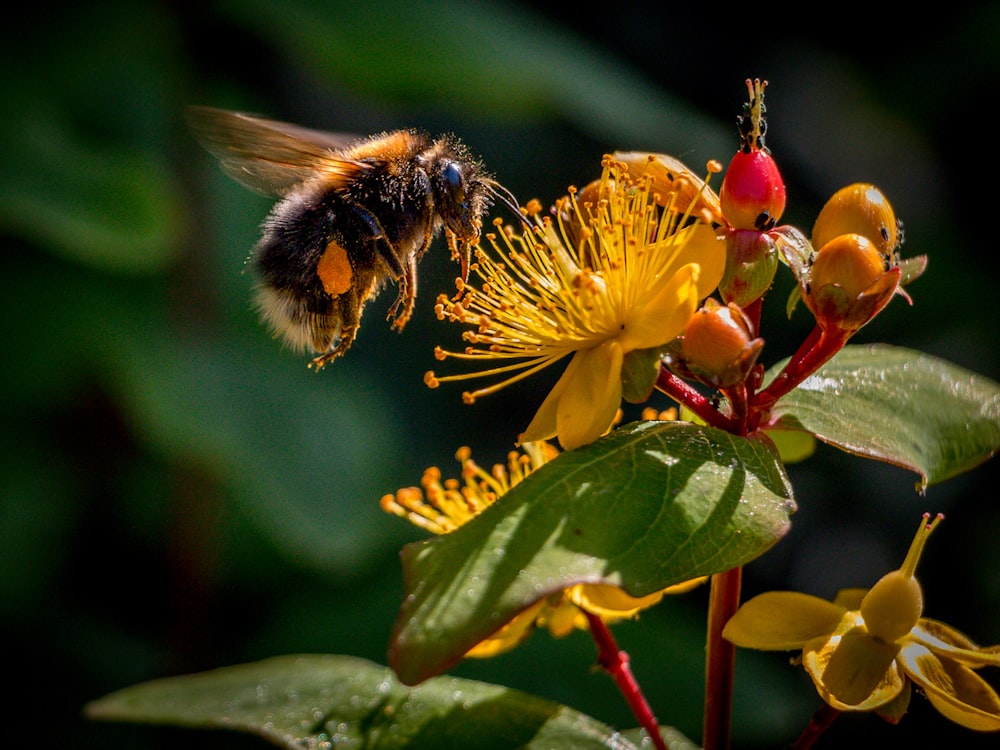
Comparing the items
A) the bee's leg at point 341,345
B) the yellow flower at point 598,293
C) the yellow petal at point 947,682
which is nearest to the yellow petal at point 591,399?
the yellow flower at point 598,293

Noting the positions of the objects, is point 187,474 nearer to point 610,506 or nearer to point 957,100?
point 610,506

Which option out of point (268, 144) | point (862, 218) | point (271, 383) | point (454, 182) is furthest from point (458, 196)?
point (271, 383)

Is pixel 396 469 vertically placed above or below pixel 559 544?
below

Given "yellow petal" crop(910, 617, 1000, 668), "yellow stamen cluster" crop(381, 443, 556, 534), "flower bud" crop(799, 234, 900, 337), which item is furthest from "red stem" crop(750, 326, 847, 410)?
"yellow stamen cluster" crop(381, 443, 556, 534)

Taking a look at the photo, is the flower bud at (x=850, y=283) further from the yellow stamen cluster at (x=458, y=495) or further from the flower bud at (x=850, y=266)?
the yellow stamen cluster at (x=458, y=495)

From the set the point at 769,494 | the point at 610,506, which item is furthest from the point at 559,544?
the point at 769,494

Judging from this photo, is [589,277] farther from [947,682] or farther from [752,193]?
[947,682]
